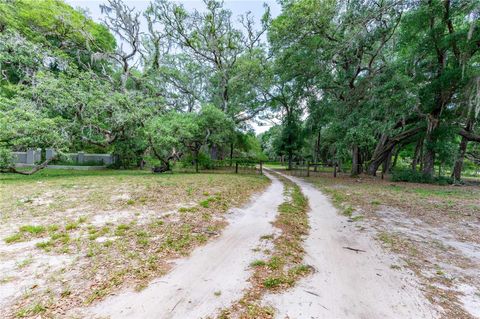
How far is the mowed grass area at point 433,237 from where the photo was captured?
2.32 m

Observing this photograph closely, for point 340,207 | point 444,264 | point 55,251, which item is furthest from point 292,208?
point 55,251

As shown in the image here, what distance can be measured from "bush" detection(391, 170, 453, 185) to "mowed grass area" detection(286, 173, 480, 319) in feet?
16.7

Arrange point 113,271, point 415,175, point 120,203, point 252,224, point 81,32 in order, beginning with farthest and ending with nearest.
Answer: point 81,32 → point 415,175 → point 120,203 → point 252,224 → point 113,271

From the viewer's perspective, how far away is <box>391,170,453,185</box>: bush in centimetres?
1179

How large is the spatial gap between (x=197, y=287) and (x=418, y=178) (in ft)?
47.8

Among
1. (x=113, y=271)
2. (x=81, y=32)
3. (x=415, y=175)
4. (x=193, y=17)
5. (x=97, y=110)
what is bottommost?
(x=113, y=271)

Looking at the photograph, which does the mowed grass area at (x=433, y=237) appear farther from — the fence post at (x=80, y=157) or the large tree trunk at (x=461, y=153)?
the fence post at (x=80, y=157)

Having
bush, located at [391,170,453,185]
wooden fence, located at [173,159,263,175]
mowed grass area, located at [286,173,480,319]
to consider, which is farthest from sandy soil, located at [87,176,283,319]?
bush, located at [391,170,453,185]

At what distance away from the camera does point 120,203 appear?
17.2 ft

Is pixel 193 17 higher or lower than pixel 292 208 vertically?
higher

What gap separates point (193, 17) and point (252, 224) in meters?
17.6

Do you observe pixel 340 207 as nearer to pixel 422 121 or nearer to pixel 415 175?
pixel 415 175

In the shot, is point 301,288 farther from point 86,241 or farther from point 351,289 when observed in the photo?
point 86,241

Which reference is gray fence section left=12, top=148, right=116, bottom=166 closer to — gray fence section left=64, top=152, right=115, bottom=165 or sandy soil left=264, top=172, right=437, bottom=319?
gray fence section left=64, top=152, right=115, bottom=165
